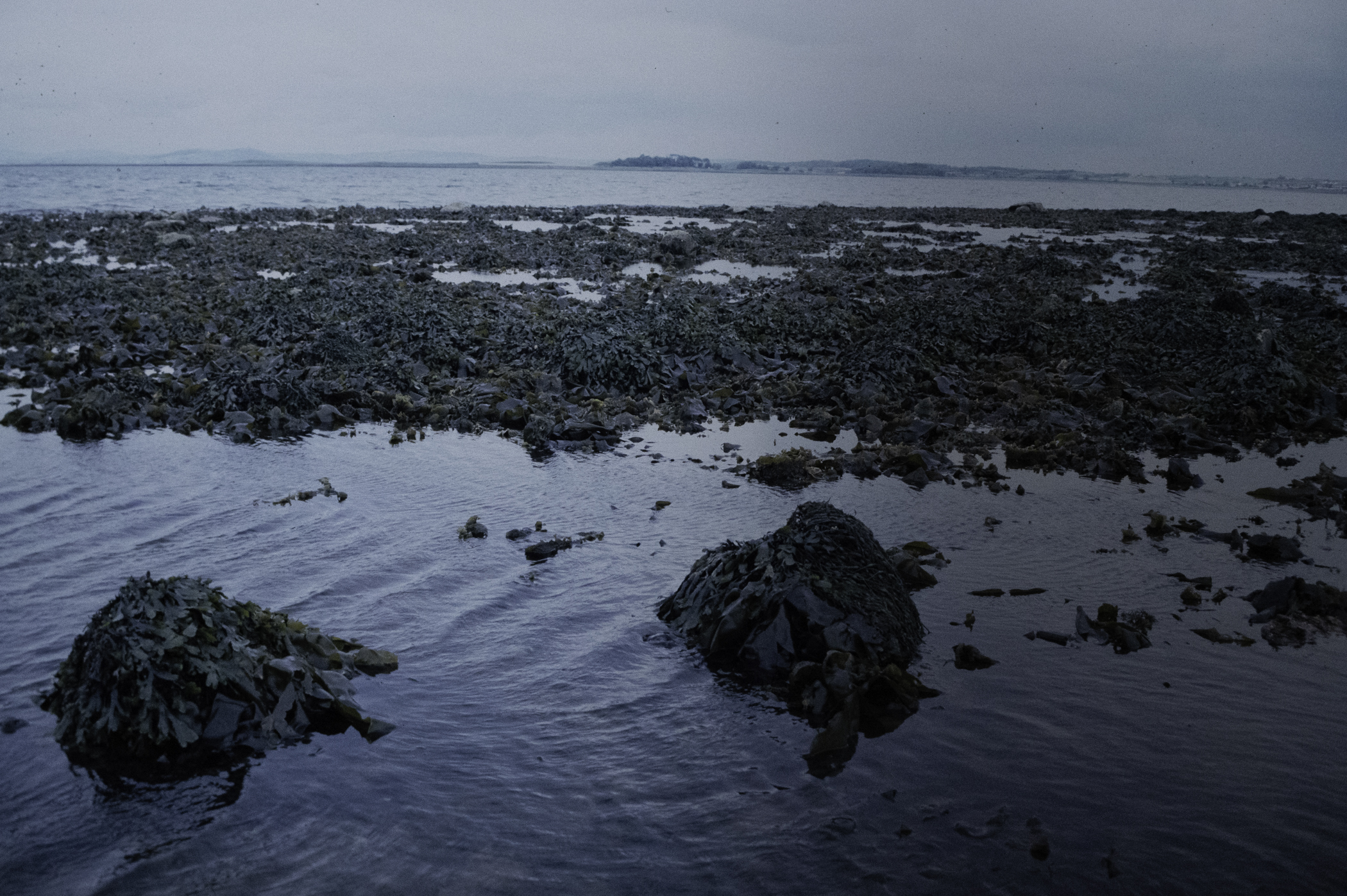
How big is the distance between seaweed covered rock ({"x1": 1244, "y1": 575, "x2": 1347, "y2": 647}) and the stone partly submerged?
2.29 metres

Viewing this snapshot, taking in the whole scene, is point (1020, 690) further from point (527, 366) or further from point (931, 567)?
point (527, 366)

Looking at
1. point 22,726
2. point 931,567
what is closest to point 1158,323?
point 931,567

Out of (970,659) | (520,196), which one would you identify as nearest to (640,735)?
(970,659)

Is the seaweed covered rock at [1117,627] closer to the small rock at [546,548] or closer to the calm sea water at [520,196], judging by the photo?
the small rock at [546,548]

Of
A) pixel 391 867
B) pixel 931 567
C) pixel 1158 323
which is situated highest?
pixel 1158 323

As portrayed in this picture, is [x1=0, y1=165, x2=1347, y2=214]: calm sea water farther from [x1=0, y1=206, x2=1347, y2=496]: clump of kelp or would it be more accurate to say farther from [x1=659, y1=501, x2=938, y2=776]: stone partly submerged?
[x1=659, y1=501, x2=938, y2=776]: stone partly submerged

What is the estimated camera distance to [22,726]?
4.12 metres

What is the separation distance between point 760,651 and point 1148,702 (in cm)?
217

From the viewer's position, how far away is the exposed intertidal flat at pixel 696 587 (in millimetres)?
3523

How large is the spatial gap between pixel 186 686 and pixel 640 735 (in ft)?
7.65

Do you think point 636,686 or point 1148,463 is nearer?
point 636,686

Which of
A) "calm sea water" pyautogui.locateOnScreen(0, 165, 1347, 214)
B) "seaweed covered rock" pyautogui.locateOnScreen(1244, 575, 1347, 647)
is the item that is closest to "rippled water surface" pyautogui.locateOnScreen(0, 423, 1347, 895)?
"seaweed covered rock" pyautogui.locateOnScreen(1244, 575, 1347, 647)

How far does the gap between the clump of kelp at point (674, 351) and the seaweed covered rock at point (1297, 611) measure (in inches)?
105

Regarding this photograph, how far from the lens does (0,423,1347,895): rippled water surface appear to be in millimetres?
3389
